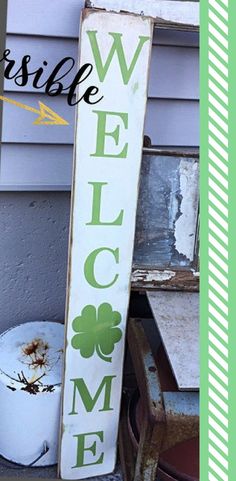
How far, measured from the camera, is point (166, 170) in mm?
1724

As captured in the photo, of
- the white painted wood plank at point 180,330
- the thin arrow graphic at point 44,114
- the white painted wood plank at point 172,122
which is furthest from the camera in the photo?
the white painted wood plank at point 172,122

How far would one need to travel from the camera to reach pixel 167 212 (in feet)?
5.77

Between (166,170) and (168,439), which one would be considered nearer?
(168,439)

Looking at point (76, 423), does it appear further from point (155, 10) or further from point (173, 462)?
point (155, 10)

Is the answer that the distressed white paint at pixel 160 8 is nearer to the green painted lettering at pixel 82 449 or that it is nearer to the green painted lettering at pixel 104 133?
the green painted lettering at pixel 104 133

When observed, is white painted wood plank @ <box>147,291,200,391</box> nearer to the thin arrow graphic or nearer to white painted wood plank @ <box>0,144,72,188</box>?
white painted wood plank @ <box>0,144,72,188</box>

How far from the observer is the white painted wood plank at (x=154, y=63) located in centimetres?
170

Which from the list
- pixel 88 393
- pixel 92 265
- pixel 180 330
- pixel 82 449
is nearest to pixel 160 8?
pixel 92 265

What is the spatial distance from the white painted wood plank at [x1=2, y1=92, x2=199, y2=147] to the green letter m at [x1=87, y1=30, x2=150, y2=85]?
11.4 inches

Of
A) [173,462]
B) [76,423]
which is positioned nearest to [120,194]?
[76,423]

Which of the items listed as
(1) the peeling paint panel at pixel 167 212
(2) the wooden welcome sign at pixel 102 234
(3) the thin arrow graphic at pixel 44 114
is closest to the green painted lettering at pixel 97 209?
(2) the wooden welcome sign at pixel 102 234

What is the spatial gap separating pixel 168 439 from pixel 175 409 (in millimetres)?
85

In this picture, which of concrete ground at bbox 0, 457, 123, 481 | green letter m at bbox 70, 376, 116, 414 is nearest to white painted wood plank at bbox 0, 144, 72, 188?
green letter m at bbox 70, 376, 116, 414

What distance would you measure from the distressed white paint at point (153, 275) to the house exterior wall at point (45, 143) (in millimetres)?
398
